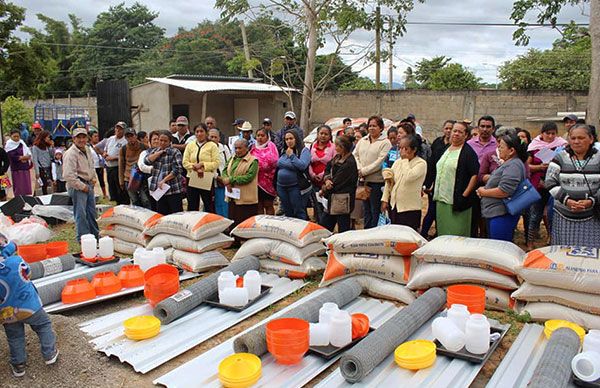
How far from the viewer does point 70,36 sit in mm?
39312

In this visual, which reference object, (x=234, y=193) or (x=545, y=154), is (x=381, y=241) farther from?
(x=545, y=154)

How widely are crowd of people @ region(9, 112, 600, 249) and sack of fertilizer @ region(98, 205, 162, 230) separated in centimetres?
25

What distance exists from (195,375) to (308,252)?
2.00 meters

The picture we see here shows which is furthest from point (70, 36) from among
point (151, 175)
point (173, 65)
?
point (151, 175)

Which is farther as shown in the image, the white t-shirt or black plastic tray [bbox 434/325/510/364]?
the white t-shirt

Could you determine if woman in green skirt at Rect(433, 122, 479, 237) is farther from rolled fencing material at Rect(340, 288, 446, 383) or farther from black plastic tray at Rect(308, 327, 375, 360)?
black plastic tray at Rect(308, 327, 375, 360)

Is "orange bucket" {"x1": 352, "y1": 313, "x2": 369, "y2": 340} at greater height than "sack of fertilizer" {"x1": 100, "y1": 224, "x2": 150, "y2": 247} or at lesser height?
lesser

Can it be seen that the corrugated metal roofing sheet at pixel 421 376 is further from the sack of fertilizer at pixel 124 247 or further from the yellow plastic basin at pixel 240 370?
the sack of fertilizer at pixel 124 247

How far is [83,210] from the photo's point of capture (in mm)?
6000

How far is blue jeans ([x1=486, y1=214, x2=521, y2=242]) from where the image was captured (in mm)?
4520

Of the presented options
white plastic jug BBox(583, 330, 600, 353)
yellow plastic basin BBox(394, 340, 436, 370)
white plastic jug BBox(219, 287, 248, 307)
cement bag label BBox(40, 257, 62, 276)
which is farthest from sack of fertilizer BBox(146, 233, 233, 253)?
white plastic jug BBox(583, 330, 600, 353)

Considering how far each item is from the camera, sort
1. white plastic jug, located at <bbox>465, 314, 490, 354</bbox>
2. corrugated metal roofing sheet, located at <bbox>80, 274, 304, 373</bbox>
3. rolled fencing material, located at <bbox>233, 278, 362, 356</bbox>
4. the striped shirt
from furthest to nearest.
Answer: the striped shirt
corrugated metal roofing sheet, located at <bbox>80, 274, 304, 373</bbox>
rolled fencing material, located at <bbox>233, 278, 362, 356</bbox>
white plastic jug, located at <bbox>465, 314, 490, 354</bbox>

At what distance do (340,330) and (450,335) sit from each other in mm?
679

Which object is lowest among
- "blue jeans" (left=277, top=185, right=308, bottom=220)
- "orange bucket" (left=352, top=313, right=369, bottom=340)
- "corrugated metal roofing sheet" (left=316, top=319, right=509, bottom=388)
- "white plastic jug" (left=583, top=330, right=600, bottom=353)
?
"corrugated metal roofing sheet" (left=316, top=319, right=509, bottom=388)
